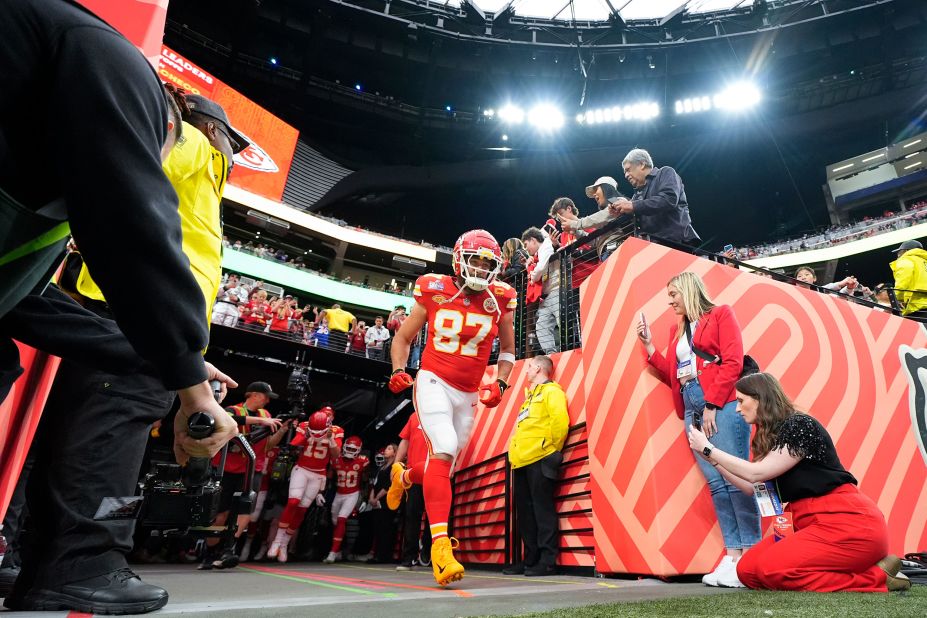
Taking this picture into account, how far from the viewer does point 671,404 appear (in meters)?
4.21

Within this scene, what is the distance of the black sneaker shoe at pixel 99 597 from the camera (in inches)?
66.6

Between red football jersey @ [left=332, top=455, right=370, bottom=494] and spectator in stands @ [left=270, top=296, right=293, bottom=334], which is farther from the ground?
spectator in stands @ [left=270, top=296, right=293, bottom=334]

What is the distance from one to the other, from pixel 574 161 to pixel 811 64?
39.1 ft

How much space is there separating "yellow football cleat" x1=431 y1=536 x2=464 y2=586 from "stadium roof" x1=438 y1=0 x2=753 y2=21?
24067mm

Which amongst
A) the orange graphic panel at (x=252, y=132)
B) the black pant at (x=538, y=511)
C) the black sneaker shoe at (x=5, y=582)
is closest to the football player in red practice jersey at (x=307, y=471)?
the black pant at (x=538, y=511)

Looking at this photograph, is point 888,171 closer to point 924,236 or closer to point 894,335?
point 924,236

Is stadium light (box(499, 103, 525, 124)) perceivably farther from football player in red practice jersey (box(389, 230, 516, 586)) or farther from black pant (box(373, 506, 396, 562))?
football player in red practice jersey (box(389, 230, 516, 586))

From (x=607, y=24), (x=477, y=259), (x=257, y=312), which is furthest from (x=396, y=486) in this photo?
(x=607, y=24)

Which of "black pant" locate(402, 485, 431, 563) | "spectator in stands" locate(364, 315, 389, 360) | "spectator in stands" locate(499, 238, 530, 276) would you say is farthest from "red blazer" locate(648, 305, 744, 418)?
"spectator in stands" locate(364, 315, 389, 360)

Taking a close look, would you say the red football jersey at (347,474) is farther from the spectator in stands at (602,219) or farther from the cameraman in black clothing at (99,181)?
the cameraman in black clothing at (99,181)

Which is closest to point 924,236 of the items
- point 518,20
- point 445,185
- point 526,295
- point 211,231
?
point 518,20

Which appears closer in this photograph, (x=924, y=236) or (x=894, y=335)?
(x=894, y=335)

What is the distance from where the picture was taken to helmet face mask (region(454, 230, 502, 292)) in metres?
3.76

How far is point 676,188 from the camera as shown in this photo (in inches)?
199
